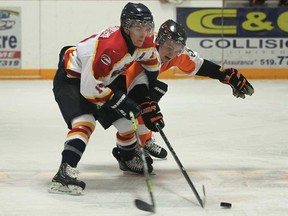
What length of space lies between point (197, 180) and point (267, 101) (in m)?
3.53

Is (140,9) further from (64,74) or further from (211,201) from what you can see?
(211,201)

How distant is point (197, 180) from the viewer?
12.1 feet

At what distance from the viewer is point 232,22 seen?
966 cm

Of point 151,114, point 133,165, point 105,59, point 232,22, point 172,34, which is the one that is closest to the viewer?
point 105,59

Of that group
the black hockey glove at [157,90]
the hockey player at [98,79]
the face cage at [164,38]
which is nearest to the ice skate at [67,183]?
the hockey player at [98,79]

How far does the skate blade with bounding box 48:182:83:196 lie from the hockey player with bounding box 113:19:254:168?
0.55m

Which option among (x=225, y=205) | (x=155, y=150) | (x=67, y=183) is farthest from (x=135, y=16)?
(x=155, y=150)

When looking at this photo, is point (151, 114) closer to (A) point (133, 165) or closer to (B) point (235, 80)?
(A) point (133, 165)

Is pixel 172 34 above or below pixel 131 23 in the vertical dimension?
below

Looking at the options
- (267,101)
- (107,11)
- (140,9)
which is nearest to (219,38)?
(107,11)

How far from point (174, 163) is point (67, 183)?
3.34 ft

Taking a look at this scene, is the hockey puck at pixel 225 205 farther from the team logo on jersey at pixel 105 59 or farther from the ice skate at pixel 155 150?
the ice skate at pixel 155 150

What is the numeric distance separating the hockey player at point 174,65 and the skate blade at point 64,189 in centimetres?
55

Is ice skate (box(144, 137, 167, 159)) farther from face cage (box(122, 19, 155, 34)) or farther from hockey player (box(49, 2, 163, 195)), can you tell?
face cage (box(122, 19, 155, 34))
